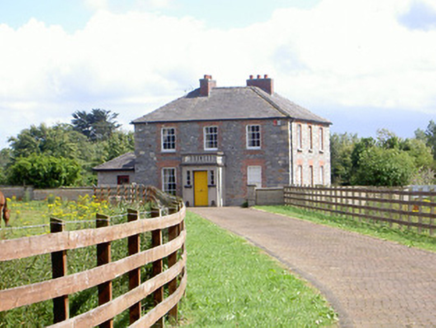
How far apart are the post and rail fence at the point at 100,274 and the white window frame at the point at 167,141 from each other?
41.0 m

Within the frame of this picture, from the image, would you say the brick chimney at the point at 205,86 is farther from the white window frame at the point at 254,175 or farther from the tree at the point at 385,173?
the tree at the point at 385,173

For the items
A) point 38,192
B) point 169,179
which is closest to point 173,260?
point 169,179

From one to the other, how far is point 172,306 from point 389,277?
17.3 ft

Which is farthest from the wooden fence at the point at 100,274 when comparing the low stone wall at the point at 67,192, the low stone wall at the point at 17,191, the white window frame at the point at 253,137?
the low stone wall at the point at 17,191

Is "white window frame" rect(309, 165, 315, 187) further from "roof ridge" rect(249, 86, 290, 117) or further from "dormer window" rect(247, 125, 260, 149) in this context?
"roof ridge" rect(249, 86, 290, 117)

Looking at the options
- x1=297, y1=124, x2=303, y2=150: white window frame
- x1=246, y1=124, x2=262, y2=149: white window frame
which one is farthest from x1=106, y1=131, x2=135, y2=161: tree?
x1=297, y1=124, x2=303, y2=150: white window frame

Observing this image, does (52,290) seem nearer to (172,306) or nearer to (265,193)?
(172,306)

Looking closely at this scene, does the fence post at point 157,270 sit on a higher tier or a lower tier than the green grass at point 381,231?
higher

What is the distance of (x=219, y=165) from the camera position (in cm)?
4728

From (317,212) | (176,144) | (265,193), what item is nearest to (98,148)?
(176,144)

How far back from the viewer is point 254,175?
4834 cm

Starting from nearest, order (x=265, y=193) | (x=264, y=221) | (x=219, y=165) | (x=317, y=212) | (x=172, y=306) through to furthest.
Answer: (x=172, y=306)
(x=264, y=221)
(x=317, y=212)
(x=265, y=193)
(x=219, y=165)

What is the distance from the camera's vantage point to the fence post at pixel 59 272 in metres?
4.97

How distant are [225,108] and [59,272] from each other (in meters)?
44.9
